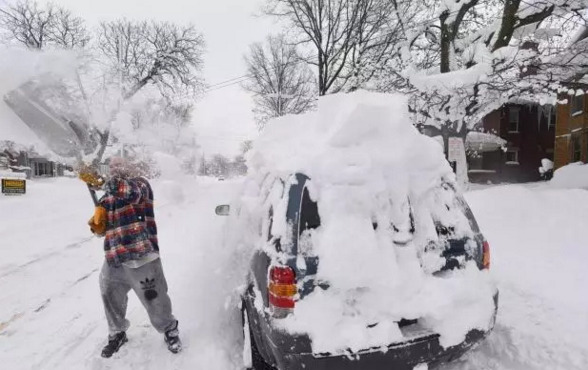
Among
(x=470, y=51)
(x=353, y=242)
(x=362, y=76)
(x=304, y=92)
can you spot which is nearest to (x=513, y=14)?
(x=470, y=51)

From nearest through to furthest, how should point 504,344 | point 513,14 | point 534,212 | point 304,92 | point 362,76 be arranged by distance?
1. point 504,344
2. point 534,212
3. point 513,14
4. point 362,76
5. point 304,92

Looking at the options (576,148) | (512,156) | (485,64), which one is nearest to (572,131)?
(576,148)

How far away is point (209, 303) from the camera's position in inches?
162

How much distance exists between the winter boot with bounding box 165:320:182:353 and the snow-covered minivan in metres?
0.75

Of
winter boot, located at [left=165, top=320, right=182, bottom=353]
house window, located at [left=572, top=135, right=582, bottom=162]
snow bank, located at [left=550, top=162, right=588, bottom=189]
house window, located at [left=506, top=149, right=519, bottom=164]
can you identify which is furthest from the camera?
house window, located at [left=506, top=149, right=519, bottom=164]

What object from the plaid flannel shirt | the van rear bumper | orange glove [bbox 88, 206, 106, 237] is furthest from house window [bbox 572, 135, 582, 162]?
orange glove [bbox 88, 206, 106, 237]

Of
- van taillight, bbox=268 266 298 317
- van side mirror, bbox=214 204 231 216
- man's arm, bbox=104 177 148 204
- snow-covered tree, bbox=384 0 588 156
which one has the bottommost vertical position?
van taillight, bbox=268 266 298 317

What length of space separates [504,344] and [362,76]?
15.3m

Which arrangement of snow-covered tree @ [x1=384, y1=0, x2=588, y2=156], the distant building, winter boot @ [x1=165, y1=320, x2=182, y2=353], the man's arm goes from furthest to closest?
the distant building → snow-covered tree @ [x1=384, y1=0, x2=588, y2=156] → winter boot @ [x1=165, y1=320, x2=182, y2=353] → the man's arm

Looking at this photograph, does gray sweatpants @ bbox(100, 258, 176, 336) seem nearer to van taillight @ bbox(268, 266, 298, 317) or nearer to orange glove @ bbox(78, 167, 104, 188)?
orange glove @ bbox(78, 167, 104, 188)

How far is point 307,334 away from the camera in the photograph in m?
2.39

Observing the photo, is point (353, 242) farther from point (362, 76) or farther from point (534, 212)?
point (362, 76)

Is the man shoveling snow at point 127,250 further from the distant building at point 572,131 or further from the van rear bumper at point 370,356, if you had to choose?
the distant building at point 572,131

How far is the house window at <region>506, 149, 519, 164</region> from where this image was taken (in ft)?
105
